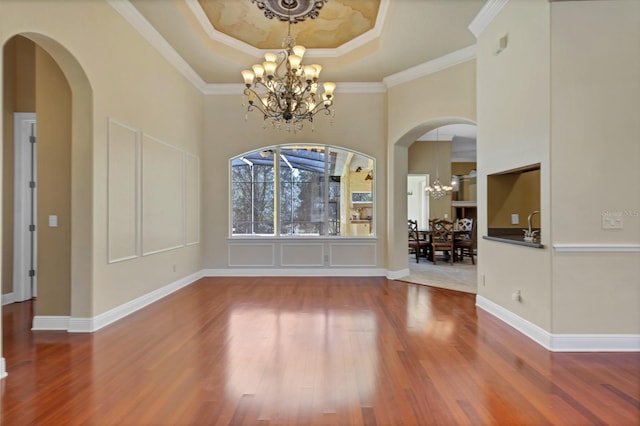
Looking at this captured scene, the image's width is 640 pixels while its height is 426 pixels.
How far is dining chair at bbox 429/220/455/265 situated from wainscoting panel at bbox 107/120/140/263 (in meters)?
6.40

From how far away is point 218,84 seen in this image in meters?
6.46

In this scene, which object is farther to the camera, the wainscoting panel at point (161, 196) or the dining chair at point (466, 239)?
the dining chair at point (466, 239)

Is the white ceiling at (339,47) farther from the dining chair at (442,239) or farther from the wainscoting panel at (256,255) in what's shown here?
the dining chair at (442,239)

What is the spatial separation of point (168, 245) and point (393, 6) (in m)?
4.55

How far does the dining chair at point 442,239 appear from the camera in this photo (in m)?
8.09


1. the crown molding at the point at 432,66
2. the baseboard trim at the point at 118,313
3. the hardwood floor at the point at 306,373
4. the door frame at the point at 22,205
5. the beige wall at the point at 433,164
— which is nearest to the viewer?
the hardwood floor at the point at 306,373

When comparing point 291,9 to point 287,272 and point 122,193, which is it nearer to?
point 122,193

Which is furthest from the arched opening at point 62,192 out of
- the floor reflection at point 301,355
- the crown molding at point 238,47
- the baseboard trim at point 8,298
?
the floor reflection at point 301,355

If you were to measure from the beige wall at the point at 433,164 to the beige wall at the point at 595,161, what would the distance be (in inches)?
307

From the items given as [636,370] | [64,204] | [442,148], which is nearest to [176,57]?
[64,204]

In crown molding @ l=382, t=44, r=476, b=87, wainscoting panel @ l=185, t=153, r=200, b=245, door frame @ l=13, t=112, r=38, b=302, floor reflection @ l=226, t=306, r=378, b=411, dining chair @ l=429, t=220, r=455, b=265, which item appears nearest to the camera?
floor reflection @ l=226, t=306, r=378, b=411

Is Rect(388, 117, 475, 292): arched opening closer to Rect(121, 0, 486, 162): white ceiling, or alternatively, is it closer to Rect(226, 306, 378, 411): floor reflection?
Rect(121, 0, 486, 162): white ceiling

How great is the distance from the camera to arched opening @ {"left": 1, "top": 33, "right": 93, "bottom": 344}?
11.3 feet

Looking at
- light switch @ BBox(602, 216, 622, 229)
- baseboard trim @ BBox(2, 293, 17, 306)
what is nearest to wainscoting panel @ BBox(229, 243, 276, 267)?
baseboard trim @ BBox(2, 293, 17, 306)
